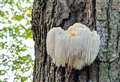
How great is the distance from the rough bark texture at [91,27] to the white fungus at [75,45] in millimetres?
48

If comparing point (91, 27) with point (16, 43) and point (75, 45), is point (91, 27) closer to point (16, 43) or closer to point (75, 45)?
point (75, 45)

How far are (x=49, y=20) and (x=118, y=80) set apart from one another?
1.07 ft

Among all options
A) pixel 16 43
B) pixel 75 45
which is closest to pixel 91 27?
pixel 75 45

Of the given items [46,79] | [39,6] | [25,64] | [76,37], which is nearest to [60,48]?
[76,37]

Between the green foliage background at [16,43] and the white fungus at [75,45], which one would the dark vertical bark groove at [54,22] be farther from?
the green foliage background at [16,43]

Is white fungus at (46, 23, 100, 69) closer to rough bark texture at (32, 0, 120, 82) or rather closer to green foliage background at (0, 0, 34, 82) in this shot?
rough bark texture at (32, 0, 120, 82)

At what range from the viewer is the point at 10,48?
5.94 meters

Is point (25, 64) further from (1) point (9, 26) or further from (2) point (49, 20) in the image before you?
(2) point (49, 20)

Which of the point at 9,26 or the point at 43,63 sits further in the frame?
the point at 9,26

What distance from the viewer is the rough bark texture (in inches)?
35.3

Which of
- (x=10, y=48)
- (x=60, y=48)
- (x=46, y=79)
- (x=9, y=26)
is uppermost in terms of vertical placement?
(x=60, y=48)

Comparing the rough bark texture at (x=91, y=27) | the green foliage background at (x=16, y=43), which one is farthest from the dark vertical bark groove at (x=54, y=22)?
the green foliage background at (x=16, y=43)

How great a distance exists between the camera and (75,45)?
829mm

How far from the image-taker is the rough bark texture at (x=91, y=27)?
2.94 ft
